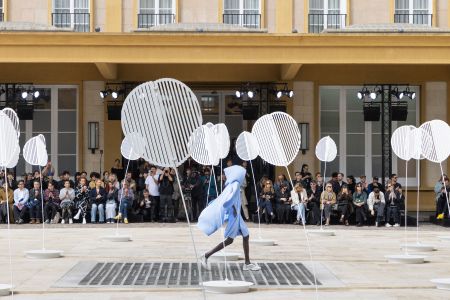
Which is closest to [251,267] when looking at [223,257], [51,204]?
[223,257]

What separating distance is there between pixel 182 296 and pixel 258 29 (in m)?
18.5

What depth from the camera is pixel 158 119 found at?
8.66 metres

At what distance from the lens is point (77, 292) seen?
12.9 metres

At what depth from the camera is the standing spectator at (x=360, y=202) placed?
87.5ft

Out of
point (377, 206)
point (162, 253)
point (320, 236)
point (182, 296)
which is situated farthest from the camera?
point (377, 206)

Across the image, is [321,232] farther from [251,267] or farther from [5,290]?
[5,290]

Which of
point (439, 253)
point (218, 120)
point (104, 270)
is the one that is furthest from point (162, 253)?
point (218, 120)

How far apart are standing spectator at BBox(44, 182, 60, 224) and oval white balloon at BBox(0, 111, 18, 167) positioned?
11309mm

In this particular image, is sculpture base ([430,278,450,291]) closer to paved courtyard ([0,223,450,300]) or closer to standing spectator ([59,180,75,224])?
paved courtyard ([0,223,450,300])

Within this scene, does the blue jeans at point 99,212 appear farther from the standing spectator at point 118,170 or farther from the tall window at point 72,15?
the tall window at point 72,15

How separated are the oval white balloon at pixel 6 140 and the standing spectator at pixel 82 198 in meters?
11.3

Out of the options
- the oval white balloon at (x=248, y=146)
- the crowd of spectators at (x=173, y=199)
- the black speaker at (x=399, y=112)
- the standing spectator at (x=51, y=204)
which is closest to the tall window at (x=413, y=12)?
the black speaker at (x=399, y=112)

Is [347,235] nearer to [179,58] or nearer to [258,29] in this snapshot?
[179,58]

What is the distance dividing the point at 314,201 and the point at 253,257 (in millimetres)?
9292
